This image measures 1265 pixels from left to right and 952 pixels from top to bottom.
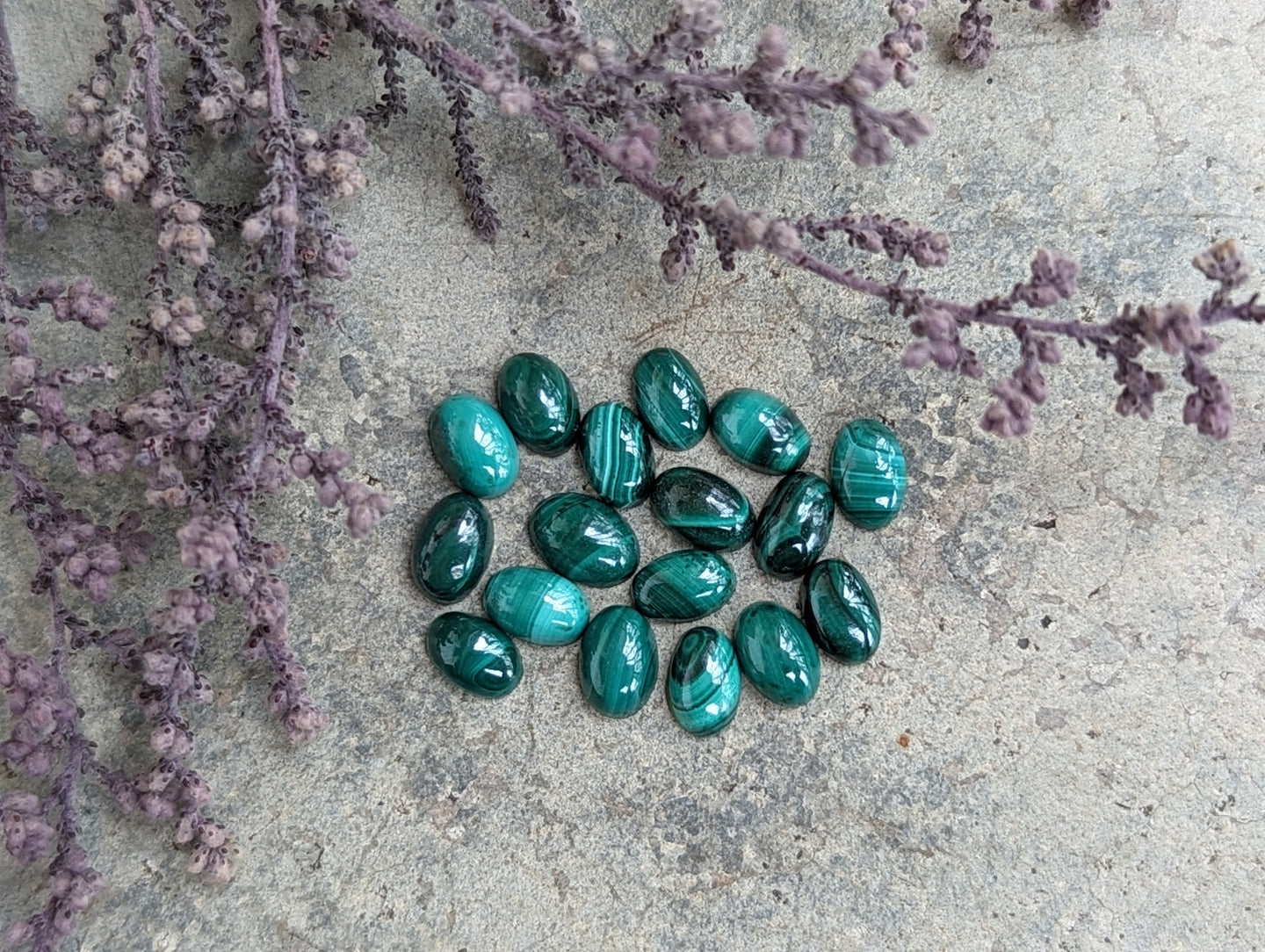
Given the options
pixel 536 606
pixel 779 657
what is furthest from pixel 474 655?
pixel 779 657

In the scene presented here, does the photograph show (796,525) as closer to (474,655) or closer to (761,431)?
(761,431)

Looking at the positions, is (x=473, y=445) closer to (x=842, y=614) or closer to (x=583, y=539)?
(x=583, y=539)

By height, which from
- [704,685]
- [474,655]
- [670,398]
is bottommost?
[474,655]

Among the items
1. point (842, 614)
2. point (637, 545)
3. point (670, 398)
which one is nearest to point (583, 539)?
point (637, 545)

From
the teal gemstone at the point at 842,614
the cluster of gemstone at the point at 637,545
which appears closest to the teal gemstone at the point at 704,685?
the cluster of gemstone at the point at 637,545

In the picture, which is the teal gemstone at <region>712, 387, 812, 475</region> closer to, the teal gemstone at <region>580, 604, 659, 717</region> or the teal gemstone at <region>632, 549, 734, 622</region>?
the teal gemstone at <region>632, 549, 734, 622</region>

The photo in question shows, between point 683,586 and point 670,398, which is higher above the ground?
point 670,398

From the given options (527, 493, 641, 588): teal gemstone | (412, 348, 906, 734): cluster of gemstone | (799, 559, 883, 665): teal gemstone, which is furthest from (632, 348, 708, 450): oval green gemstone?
(799, 559, 883, 665): teal gemstone
